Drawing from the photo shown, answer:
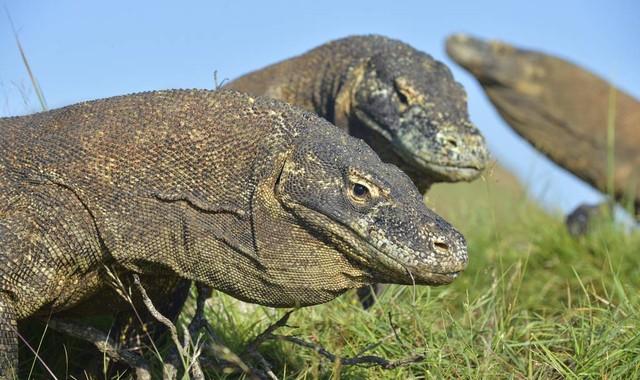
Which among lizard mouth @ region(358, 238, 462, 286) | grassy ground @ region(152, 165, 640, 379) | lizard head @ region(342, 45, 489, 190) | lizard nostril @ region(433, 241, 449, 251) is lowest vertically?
grassy ground @ region(152, 165, 640, 379)

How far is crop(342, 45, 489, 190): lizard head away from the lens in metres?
5.37

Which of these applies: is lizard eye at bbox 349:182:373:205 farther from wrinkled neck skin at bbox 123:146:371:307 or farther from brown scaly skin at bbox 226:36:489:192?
brown scaly skin at bbox 226:36:489:192

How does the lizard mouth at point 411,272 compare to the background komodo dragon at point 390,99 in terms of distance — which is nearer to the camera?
the lizard mouth at point 411,272

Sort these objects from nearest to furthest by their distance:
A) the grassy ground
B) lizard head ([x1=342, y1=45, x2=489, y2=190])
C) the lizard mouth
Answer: the lizard mouth < the grassy ground < lizard head ([x1=342, y1=45, x2=489, y2=190])

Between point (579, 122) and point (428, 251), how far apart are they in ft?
33.3

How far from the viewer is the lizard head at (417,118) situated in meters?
5.37

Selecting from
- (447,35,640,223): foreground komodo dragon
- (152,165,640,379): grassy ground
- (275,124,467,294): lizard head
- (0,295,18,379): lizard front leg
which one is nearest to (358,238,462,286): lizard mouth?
(275,124,467,294): lizard head

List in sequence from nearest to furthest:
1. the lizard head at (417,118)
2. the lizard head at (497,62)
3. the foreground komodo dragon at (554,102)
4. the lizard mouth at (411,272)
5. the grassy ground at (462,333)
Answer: the lizard mouth at (411,272) < the grassy ground at (462,333) < the lizard head at (417,118) < the foreground komodo dragon at (554,102) < the lizard head at (497,62)

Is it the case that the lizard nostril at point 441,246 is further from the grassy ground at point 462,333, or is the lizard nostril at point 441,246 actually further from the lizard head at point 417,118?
the lizard head at point 417,118

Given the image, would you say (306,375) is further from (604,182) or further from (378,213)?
(604,182)

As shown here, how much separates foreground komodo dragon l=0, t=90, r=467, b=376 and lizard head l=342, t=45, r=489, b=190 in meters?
1.99

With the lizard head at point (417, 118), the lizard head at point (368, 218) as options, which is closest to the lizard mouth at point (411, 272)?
the lizard head at point (368, 218)

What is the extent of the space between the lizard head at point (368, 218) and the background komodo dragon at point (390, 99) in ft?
6.98

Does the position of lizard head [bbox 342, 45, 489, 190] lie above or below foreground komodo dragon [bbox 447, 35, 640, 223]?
above
